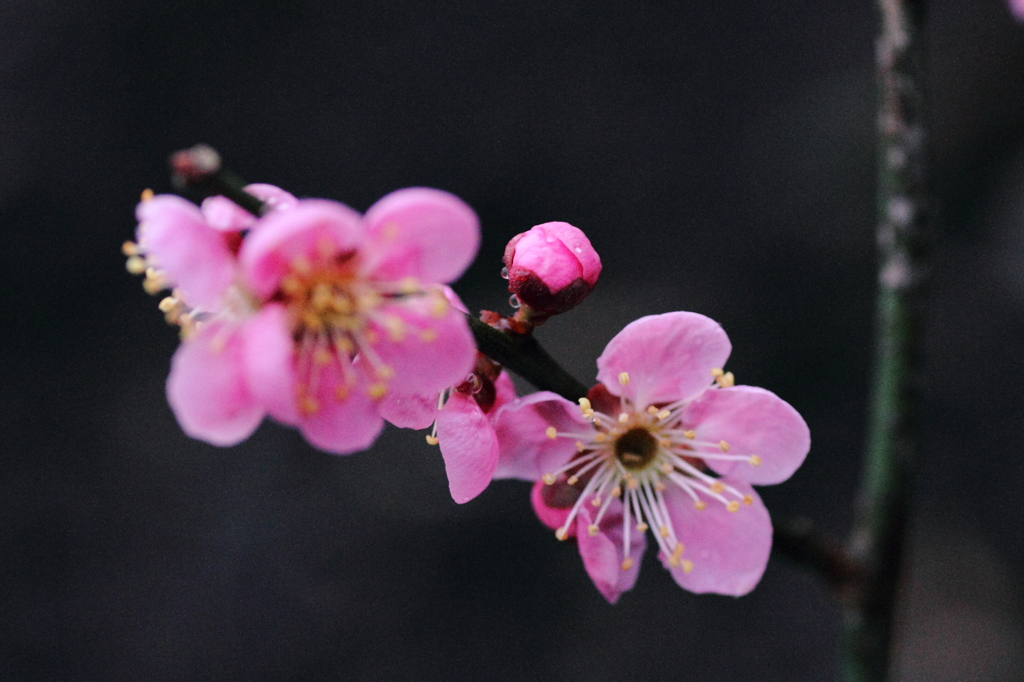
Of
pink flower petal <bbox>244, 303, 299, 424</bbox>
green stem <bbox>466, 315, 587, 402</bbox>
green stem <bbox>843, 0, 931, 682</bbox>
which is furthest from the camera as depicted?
green stem <bbox>843, 0, 931, 682</bbox>

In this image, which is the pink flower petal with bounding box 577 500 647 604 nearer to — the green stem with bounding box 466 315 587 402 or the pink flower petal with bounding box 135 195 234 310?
the green stem with bounding box 466 315 587 402

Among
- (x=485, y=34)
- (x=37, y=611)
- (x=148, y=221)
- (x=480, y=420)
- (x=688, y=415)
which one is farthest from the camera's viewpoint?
(x=485, y=34)

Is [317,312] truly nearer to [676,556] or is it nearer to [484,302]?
[676,556]

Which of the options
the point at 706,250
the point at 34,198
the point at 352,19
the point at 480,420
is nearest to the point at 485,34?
the point at 352,19

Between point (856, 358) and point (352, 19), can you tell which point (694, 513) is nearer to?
point (856, 358)

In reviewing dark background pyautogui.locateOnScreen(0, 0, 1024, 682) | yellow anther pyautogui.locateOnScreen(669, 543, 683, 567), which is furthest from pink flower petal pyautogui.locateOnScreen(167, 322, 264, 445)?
dark background pyautogui.locateOnScreen(0, 0, 1024, 682)

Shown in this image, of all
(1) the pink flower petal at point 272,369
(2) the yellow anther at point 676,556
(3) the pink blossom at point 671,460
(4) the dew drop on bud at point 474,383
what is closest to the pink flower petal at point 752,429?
(3) the pink blossom at point 671,460
